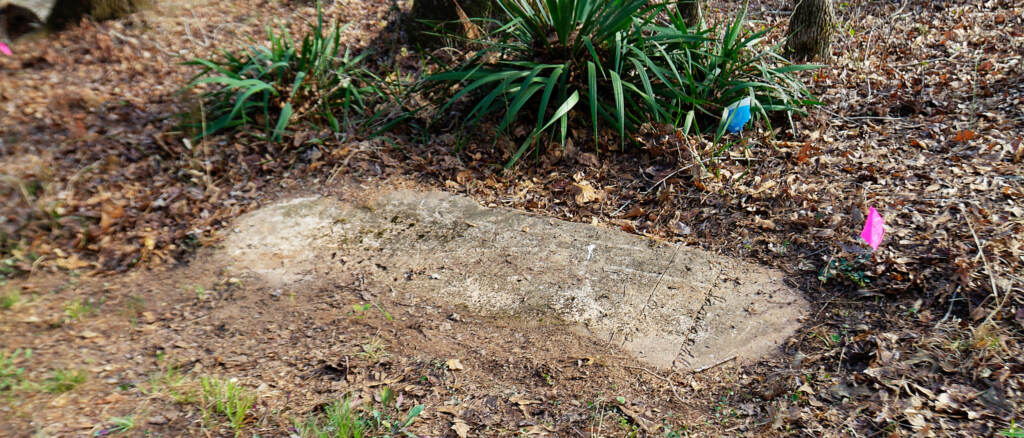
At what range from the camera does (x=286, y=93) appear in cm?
466

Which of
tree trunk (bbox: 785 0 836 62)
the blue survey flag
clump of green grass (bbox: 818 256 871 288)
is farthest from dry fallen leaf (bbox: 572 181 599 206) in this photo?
tree trunk (bbox: 785 0 836 62)

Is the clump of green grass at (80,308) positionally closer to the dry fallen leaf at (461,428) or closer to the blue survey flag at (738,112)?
the dry fallen leaf at (461,428)

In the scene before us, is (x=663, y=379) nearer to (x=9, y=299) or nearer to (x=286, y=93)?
(x=9, y=299)

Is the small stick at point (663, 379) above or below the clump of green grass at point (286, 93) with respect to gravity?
below

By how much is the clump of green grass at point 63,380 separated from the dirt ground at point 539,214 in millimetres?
23

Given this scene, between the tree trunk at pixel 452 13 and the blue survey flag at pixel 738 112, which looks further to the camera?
the tree trunk at pixel 452 13

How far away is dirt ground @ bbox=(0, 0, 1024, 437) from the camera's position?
2.44m

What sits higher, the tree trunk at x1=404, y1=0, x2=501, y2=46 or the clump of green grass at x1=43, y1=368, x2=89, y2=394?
the tree trunk at x1=404, y1=0, x2=501, y2=46

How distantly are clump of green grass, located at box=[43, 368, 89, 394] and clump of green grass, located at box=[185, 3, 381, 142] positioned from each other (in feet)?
7.31

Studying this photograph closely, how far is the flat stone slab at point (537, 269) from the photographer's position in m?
2.95

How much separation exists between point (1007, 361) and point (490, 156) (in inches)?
120

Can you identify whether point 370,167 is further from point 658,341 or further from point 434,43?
point 658,341

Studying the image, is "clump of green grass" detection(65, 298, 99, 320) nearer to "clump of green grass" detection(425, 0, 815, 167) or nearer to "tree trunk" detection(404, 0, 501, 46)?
"clump of green grass" detection(425, 0, 815, 167)

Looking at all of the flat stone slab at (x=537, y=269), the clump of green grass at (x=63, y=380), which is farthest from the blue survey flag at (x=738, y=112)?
the clump of green grass at (x=63, y=380)
